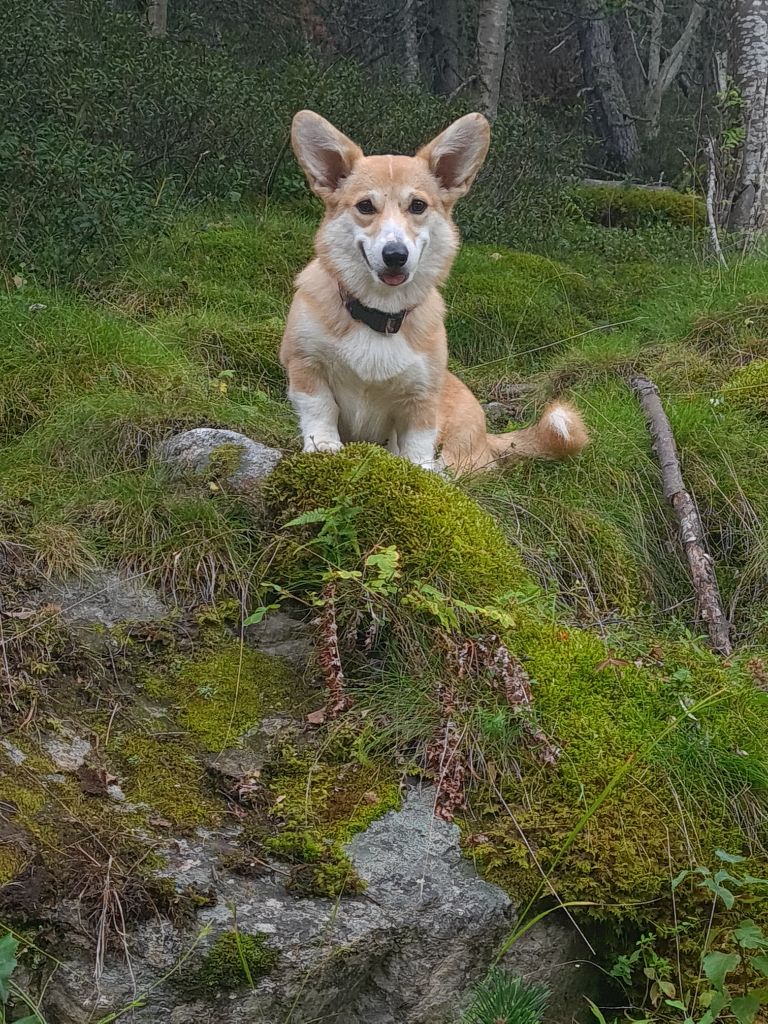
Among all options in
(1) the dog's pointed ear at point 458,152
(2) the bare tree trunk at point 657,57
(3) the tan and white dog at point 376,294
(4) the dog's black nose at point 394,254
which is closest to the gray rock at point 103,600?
(3) the tan and white dog at point 376,294

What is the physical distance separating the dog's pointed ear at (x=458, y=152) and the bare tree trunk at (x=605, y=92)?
7.54 metres

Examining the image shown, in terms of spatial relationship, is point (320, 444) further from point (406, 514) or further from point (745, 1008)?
point (745, 1008)

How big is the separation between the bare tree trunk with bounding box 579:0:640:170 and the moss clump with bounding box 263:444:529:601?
8.66m

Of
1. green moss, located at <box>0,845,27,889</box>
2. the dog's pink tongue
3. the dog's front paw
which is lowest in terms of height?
green moss, located at <box>0,845,27,889</box>

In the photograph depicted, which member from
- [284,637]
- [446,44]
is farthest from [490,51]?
[284,637]

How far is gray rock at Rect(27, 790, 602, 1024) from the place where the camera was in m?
1.95

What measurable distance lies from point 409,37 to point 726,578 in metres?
8.53

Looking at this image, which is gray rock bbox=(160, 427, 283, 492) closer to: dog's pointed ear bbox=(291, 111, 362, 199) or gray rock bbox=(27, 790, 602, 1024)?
dog's pointed ear bbox=(291, 111, 362, 199)

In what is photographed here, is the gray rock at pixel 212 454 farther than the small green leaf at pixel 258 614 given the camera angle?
Yes

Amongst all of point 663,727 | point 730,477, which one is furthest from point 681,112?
point 663,727

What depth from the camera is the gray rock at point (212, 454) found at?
11.3 ft

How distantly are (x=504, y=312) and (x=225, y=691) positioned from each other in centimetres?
382

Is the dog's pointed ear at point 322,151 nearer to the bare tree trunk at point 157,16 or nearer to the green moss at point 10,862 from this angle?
the green moss at point 10,862

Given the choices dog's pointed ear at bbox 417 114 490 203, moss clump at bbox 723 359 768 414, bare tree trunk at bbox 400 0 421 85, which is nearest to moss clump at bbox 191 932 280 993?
dog's pointed ear at bbox 417 114 490 203
